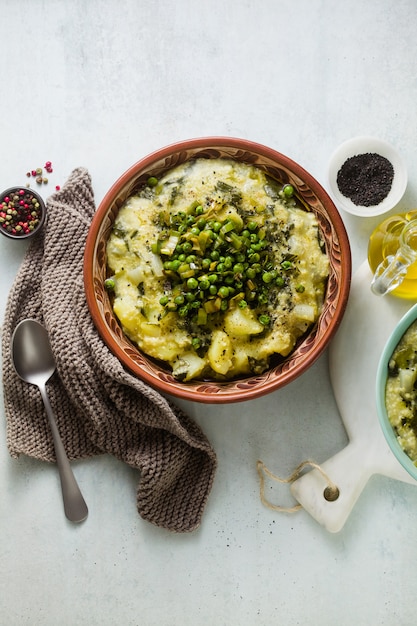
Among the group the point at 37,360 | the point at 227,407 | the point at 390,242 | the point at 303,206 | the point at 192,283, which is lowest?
the point at 227,407

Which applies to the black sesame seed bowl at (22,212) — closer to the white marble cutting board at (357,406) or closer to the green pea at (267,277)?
the green pea at (267,277)

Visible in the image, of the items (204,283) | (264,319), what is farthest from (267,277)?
(204,283)

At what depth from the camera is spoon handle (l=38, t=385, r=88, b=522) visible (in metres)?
3.52

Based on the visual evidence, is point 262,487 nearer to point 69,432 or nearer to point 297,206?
point 69,432

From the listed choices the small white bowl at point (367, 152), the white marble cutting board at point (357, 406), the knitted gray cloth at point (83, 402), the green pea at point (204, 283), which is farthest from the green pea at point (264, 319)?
the small white bowl at point (367, 152)

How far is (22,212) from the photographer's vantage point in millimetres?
3602

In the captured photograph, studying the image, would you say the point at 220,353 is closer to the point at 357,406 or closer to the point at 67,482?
the point at 357,406

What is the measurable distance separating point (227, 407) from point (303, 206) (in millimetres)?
1188

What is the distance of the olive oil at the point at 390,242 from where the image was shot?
3.43 meters

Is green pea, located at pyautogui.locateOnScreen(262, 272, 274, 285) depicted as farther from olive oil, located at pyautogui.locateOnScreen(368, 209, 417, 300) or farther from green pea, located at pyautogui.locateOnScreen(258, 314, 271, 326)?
olive oil, located at pyautogui.locateOnScreen(368, 209, 417, 300)

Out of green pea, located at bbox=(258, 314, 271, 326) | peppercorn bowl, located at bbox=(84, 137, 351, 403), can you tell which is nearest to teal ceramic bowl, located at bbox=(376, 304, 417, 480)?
peppercorn bowl, located at bbox=(84, 137, 351, 403)

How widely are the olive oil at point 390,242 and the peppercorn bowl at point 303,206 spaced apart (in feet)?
1.03

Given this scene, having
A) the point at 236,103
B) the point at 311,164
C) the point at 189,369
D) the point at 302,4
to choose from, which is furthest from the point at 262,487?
the point at 302,4

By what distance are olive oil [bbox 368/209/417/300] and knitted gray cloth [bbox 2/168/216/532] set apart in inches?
51.7
